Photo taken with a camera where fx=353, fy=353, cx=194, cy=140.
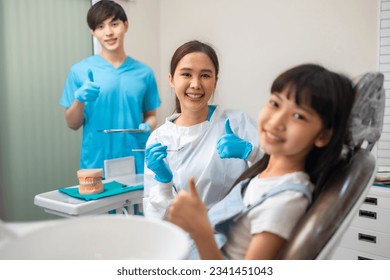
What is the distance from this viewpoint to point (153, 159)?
81cm

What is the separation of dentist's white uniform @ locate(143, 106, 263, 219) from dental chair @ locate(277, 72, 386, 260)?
28 centimetres

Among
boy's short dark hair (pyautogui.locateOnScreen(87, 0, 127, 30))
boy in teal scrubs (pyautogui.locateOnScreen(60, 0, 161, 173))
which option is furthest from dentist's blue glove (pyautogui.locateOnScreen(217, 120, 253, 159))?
boy's short dark hair (pyautogui.locateOnScreen(87, 0, 127, 30))

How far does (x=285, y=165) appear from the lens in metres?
0.62

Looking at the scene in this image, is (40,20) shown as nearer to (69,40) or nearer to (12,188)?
(69,40)

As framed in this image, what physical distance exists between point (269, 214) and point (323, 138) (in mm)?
153

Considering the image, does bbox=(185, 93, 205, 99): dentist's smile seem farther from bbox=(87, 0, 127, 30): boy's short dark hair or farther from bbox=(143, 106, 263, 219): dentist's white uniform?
bbox=(87, 0, 127, 30): boy's short dark hair

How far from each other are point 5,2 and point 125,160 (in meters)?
0.66

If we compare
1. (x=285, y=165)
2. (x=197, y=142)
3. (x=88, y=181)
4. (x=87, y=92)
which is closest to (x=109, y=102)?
(x=87, y=92)

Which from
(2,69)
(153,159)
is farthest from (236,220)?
(2,69)

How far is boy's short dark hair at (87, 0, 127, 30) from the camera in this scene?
4.33 feet

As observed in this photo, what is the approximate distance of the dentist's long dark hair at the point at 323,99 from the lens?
Result: 549mm

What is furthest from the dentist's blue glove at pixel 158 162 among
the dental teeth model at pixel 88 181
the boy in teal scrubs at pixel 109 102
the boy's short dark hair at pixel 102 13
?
the boy's short dark hair at pixel 102 13

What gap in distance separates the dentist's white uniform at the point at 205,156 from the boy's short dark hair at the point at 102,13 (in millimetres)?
556

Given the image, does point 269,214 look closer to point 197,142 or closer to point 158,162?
point 158,162
